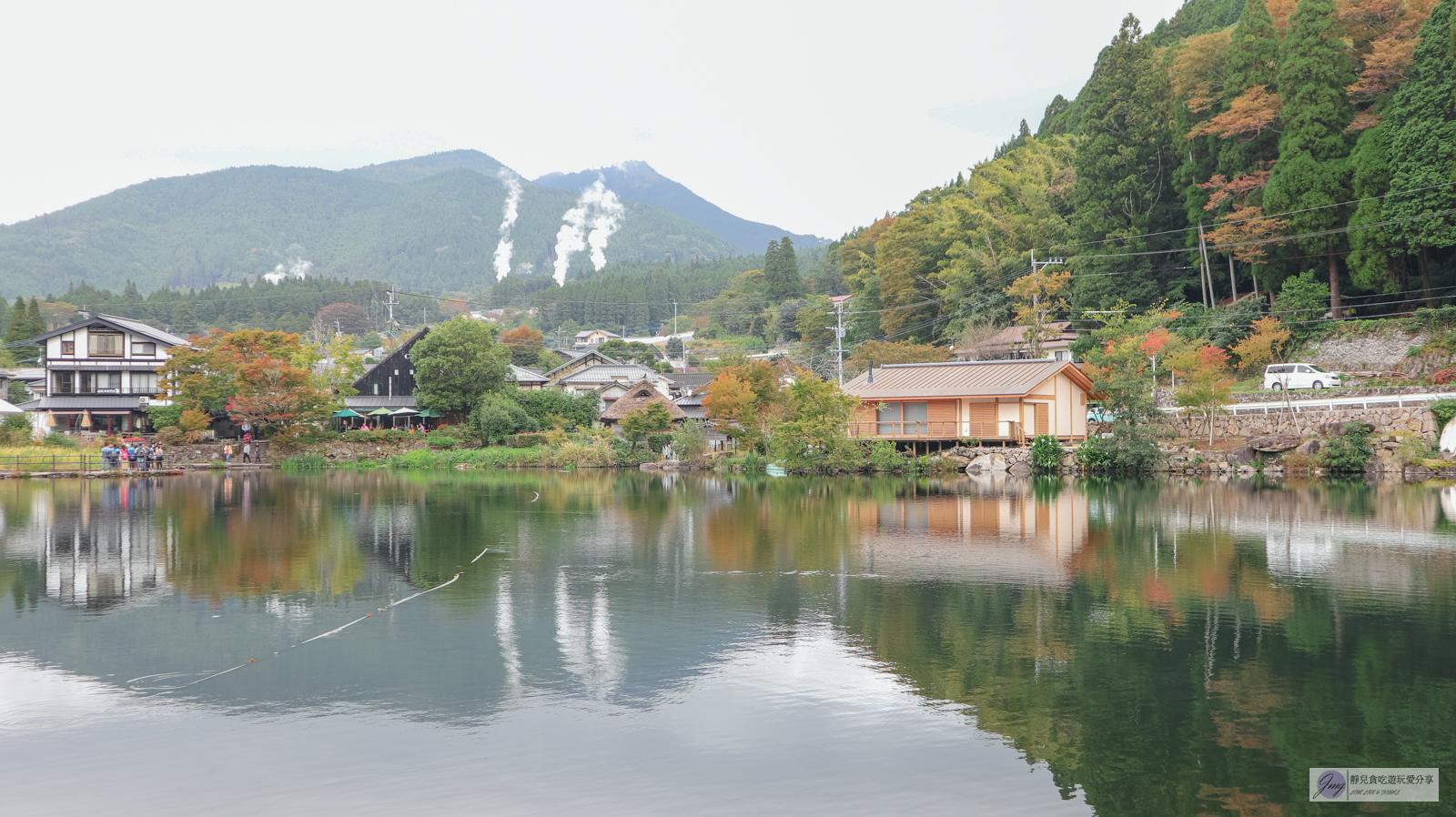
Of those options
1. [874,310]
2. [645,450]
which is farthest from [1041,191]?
[645,450]

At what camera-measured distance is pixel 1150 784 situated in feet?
20.8

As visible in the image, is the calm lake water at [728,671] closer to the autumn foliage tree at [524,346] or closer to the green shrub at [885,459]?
the green shrub at [885,459]

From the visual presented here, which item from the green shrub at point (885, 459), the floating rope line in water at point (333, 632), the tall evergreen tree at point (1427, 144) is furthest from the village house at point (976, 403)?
the floating rope line in water at point (333, 632)

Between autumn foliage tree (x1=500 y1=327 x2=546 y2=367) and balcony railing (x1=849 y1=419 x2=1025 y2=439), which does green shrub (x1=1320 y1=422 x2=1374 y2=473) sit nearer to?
balcony railing (x1=849 y1=419 x2=1025 y2=439)

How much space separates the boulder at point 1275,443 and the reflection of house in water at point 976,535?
397 inches

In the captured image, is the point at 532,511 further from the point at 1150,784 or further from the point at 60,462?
the point at 60,462

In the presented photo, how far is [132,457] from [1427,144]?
48777mm

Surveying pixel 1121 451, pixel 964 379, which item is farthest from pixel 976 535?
pixel 964 379

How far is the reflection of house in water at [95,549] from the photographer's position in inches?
500

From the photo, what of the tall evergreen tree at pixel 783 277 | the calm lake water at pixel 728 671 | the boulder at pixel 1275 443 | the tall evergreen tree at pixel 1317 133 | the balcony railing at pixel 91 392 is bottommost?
the calm lake water at pixel 728 671

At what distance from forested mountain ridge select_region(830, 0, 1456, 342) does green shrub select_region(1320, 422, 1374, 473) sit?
7958 mm

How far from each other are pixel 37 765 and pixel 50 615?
5.52m

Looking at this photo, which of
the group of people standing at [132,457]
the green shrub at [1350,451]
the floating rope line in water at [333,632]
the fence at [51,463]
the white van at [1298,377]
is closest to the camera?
the floating rope line in water at [333,632]

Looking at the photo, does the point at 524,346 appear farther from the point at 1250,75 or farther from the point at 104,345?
the point at 1250,75
